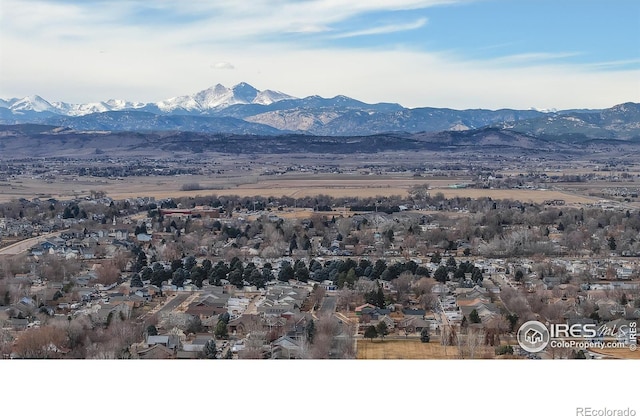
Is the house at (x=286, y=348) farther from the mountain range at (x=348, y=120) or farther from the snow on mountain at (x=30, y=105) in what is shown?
the snow on mountain at (x=30, y=105)

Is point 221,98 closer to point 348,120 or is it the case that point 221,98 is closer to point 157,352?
point 348,120

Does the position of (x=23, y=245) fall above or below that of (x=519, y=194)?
above

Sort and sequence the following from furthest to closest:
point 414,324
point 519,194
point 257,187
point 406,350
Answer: point 257,187, point 519,194, point 414,324, point 406,350

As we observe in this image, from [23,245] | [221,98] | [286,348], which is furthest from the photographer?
[221,98]

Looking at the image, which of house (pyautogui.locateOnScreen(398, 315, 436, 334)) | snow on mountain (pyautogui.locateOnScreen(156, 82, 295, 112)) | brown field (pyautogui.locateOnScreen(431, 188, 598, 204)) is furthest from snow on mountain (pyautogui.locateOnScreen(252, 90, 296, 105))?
house (pyautogui.locateOnScreen(398, 315, 436, 334))

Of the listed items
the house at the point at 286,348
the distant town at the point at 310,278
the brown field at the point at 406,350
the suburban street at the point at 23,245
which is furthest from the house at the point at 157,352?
the suburban street at the point at 23,245

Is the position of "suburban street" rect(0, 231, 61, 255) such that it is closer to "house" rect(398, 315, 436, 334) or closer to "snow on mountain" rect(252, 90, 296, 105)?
"house" rect(398, 315, 436, 334)

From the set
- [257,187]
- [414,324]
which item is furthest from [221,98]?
[414,324]

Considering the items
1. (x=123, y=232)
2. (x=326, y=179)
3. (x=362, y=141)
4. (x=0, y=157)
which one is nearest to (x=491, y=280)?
(x=123, y=232)

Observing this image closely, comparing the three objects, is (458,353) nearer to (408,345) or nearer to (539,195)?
(408,345)
